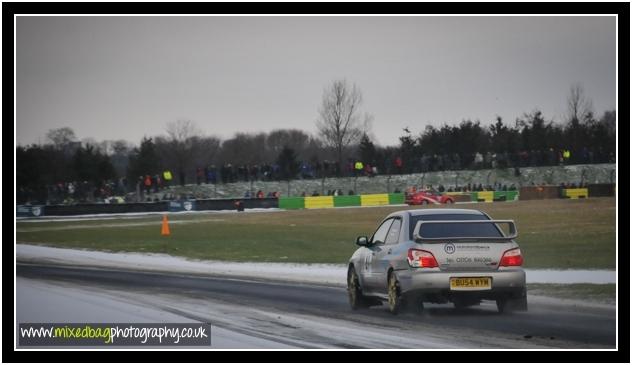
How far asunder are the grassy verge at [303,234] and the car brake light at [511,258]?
A: 9.75m

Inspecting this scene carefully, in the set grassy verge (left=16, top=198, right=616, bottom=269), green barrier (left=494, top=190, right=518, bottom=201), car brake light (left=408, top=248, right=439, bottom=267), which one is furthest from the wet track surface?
green barrier (left=494, top=190, right=518, bottom=201)

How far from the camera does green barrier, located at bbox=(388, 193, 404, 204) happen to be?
56.1 metres

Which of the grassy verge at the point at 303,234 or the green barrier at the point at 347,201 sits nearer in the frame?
the grassy verge at the point at 303,234

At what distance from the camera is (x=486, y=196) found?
5359cm

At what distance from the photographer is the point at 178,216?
54.1m

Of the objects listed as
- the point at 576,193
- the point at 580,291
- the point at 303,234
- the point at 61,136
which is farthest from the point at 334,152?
the point at 580,291

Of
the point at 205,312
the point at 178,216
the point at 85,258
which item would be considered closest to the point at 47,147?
the point at 85,258

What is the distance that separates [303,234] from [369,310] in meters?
Answer: 22.4

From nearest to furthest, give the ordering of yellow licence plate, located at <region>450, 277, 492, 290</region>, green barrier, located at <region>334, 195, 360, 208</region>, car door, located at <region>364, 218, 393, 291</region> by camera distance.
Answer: yellow licence plate, located at <region>450, 277, 492, 290</region>, car door, located at <region>364, 218, 393, 291</region>, green barrier, located at <region>334, 195, 360, 208</region>

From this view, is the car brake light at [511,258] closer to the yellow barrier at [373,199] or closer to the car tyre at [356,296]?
the car tyre at [356,296]

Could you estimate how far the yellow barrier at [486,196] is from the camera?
53.2 metres

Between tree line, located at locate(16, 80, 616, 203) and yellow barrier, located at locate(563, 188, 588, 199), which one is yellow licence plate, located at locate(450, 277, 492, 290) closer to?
tree line, located at locate(16, 80, 616, 203)

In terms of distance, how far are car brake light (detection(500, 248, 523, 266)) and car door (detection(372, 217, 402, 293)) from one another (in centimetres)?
165

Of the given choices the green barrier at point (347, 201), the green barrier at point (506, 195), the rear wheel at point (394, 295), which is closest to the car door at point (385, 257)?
the rear wheel at point (394, 295)
